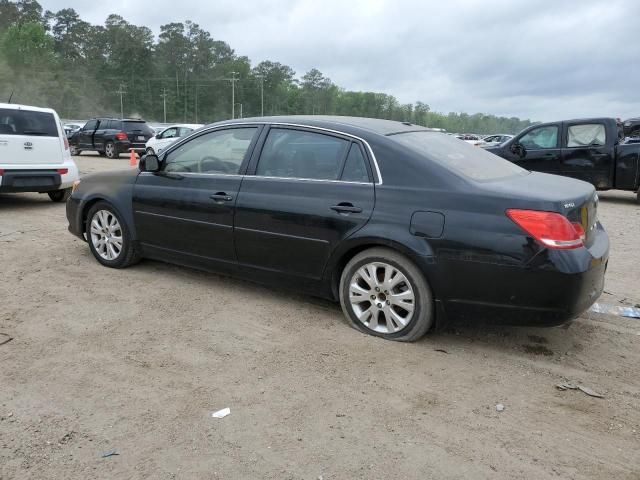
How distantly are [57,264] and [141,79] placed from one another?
106988 mm

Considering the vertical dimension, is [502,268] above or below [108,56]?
Result: below

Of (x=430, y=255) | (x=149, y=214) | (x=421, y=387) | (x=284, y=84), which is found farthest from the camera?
(x=284, y=84)

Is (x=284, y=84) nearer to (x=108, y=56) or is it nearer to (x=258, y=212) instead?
(x=108, y=56)

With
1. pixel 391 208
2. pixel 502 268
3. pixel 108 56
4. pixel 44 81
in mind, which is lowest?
pixel 502 268

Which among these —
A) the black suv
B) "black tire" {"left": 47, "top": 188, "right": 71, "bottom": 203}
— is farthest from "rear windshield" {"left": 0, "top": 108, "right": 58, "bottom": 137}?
the black suv

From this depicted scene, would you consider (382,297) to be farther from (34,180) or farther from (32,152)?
(32,152)

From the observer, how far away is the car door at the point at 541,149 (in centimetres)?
1145

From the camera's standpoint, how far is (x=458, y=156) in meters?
4.02

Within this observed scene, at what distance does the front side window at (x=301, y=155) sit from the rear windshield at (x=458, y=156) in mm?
480

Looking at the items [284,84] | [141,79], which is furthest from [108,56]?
[284,84]

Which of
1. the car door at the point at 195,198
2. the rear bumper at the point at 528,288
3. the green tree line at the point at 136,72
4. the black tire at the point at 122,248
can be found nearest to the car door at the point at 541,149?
the rear bumper at the point at 528,288

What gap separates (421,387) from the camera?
3.18 meters

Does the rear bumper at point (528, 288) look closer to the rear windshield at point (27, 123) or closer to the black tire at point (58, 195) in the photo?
the rear windshield at point (27, 123)

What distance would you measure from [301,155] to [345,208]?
2.19 ft
